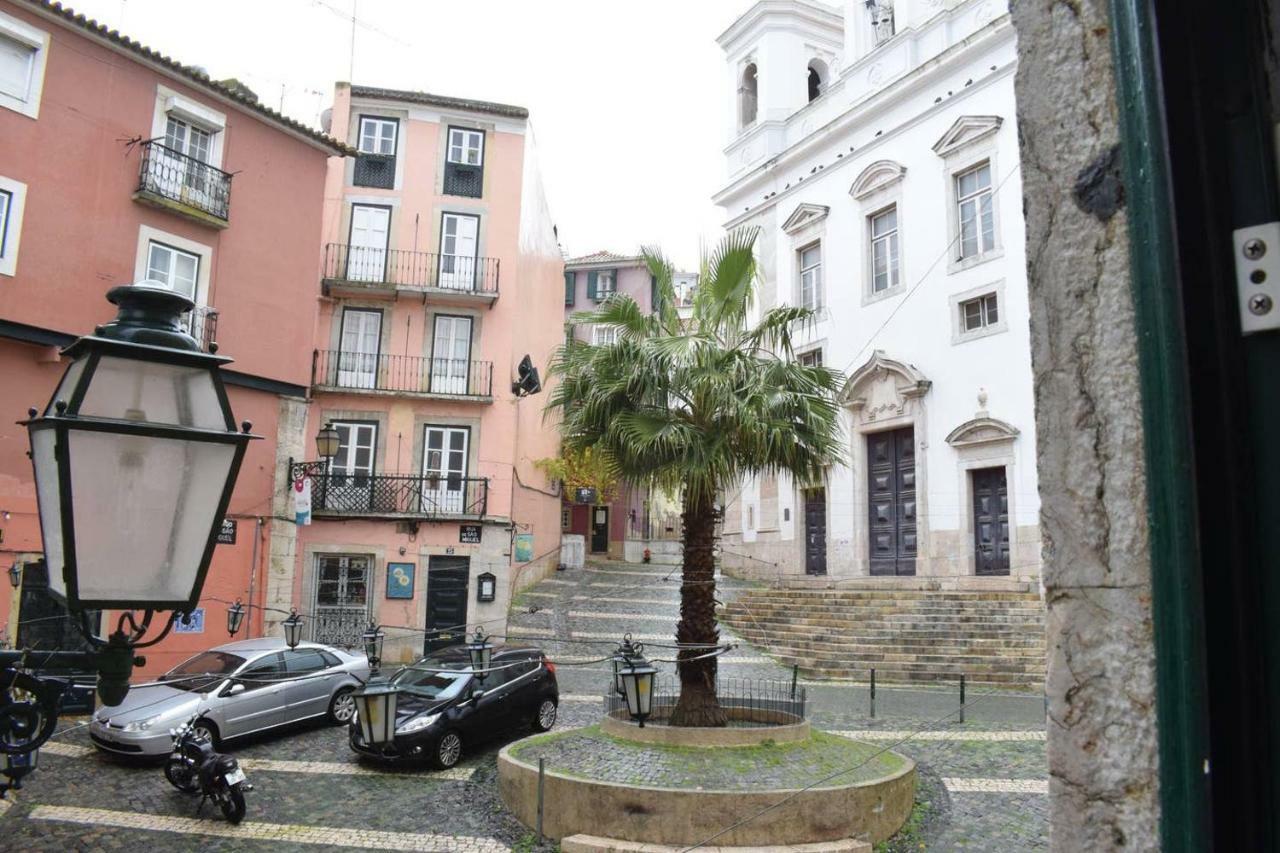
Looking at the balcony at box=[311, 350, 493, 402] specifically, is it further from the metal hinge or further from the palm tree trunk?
the metal hinge

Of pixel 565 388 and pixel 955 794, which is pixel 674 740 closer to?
pixel 955 794

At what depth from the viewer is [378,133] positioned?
2527 cm

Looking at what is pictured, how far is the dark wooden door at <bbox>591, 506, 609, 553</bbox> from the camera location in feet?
127

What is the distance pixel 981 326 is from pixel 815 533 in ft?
24.8

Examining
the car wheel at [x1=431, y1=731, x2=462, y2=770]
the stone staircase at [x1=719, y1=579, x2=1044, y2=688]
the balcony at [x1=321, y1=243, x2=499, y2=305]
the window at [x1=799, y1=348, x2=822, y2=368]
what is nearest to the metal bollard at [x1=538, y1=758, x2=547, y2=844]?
the car wheel at [x1=431, y1=731, x2=462, y2=770]

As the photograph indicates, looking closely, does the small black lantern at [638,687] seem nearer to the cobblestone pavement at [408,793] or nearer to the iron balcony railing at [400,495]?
the cobblestone pavement at [408,793]

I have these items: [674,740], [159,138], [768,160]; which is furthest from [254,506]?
[768,160]

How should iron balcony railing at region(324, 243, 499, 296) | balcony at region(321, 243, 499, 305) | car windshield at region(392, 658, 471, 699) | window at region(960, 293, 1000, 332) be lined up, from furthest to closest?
iron balcony railing at region(324, 243, 499, 296), balcony at region(321, 243, 499, 305), window at region(960, 293, 1000, 332), car windshield at region(392, 658, 471, 699)

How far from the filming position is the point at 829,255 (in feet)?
84.9

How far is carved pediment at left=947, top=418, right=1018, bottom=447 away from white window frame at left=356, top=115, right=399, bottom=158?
16659 millimetres

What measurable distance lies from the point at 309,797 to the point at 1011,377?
1637 centimetres

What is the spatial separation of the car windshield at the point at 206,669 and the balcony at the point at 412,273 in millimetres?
12570

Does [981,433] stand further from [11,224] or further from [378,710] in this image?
[11,224]

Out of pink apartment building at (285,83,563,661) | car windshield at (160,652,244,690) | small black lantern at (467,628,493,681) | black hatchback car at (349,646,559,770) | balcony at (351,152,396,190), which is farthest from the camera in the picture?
balcony at (351,152,396,190)
